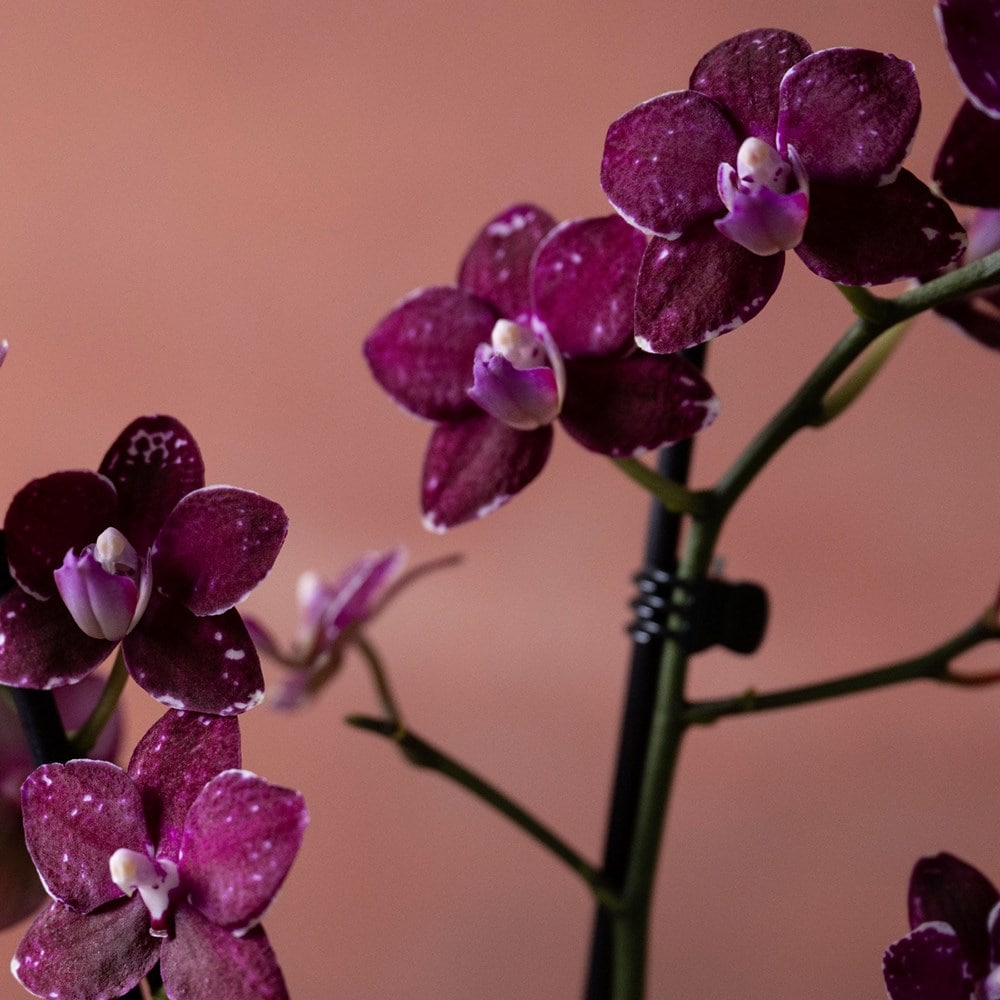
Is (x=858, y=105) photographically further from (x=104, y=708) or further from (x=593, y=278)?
(x=104, y=708)

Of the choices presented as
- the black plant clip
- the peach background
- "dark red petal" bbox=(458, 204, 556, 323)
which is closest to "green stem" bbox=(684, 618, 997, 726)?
the black plant clip

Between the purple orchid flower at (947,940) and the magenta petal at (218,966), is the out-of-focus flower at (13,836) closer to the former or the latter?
the magenta petal at (218,966)

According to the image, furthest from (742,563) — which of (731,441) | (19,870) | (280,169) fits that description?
(19,870)

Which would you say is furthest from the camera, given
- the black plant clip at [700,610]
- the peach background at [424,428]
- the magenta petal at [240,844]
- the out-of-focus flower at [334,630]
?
the peach background at [424,428]

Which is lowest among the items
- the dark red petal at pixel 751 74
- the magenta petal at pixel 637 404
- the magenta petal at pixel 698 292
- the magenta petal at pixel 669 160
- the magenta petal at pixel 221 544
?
the magenta petal at pixel 221 544

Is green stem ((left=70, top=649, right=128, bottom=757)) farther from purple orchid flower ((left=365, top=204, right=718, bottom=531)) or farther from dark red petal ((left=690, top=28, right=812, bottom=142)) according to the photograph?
dark red petal ((left=690, top=28, right=812, bottom=142))

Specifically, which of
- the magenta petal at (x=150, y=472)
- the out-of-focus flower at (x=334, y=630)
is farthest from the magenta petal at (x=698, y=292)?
the out-of-focus flower at (x=334, y=630)

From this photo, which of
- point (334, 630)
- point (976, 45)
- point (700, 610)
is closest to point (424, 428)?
point (334, 630)
